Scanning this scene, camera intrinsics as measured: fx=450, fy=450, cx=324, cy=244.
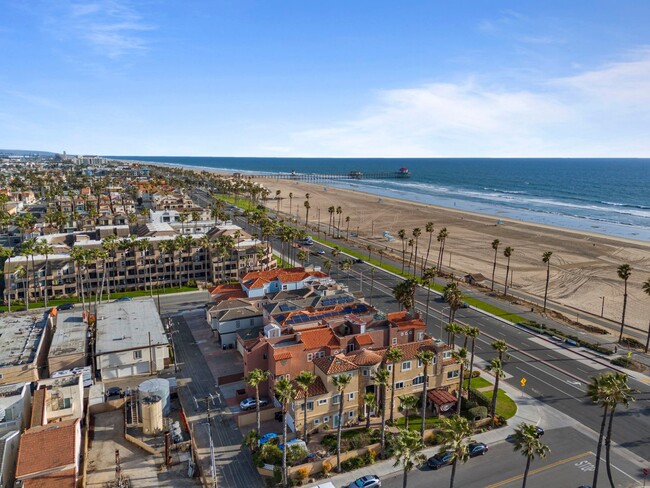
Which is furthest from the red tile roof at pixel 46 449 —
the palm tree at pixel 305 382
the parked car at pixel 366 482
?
the parked car at pixel 366 482

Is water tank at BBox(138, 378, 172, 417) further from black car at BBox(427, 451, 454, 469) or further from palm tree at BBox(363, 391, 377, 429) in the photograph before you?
black car at BBox(427, 451, 454, 469)

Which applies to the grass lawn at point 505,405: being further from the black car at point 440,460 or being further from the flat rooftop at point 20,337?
the flat rooftop at point 20,337

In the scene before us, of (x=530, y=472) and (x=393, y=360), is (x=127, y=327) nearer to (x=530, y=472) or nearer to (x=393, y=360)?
(x=393, y=360)

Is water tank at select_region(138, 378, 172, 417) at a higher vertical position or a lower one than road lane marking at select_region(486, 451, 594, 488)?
higher

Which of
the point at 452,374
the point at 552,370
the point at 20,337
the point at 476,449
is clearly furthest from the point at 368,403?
the point at 20,337

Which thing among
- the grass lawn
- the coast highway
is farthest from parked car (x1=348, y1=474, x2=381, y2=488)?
the coast highway

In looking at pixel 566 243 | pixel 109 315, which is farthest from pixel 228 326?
pixel 566 243
